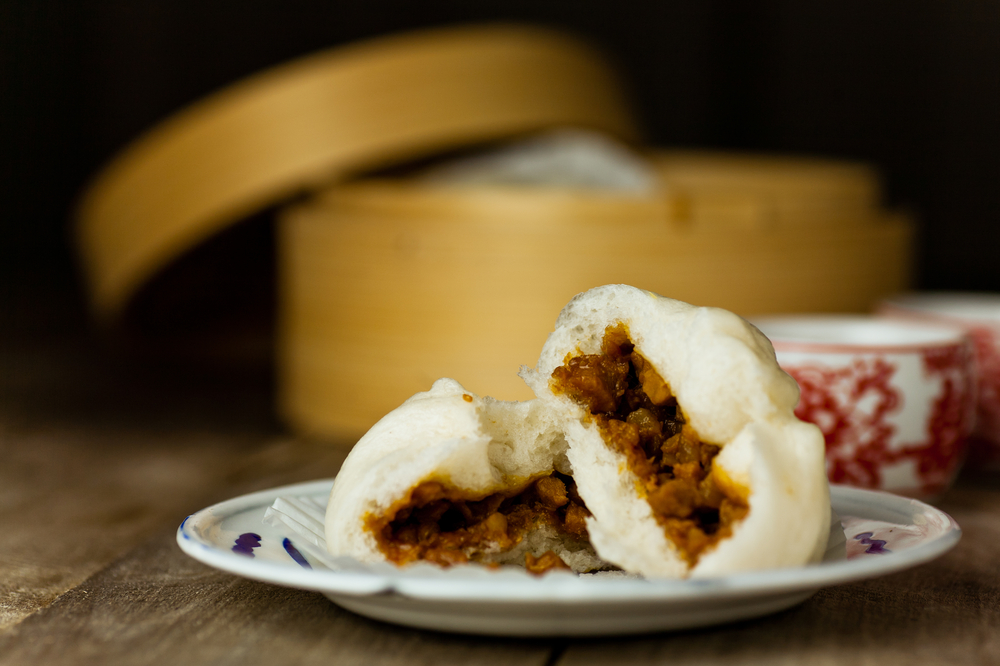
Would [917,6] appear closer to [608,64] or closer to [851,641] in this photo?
[608,64]

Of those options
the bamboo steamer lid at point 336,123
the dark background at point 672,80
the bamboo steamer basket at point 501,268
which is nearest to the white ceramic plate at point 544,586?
the bamboo steamer basket at point 501,268

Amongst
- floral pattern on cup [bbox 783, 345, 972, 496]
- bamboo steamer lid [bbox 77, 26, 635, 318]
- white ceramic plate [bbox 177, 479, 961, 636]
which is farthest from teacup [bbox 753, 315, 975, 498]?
bamboo steamer lid [bbox 77, 26, 635, 318]

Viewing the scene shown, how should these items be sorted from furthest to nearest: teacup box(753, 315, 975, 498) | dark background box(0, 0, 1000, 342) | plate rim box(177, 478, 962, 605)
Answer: dark background box(0, 0, 1000, 342) < teacup box(753, 315, 975, 498) < plate rim box(177, 478, 962, 605)

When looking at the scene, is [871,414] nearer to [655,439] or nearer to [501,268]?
[655,439]

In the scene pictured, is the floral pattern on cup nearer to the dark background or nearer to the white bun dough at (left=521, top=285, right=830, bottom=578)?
the white bun dough at (left=521, top=285, right=830, bottom=578)

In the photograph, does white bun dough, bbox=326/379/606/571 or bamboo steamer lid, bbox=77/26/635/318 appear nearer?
white bun dough, bbox=326/379/606/571

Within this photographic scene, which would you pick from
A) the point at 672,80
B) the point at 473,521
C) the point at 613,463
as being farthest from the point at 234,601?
the point at 672,80
